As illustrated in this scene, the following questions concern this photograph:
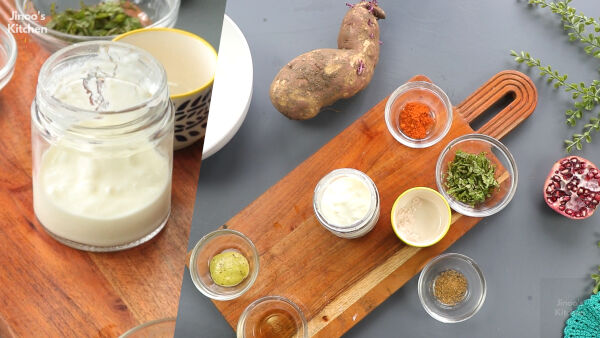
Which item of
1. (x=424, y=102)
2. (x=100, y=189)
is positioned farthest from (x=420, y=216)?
(x=100, y=189)

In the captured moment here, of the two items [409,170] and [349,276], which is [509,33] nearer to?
[409,170]

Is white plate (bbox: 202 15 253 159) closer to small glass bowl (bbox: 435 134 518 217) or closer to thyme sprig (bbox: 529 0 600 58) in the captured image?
small glass bowl (bbox: 435 134 518 217)

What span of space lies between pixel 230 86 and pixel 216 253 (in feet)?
1.07

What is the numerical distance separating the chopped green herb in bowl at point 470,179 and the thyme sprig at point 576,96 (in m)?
0.20

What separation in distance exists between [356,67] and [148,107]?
1.54ft

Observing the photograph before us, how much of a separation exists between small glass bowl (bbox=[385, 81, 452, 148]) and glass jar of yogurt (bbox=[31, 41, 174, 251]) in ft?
1.53

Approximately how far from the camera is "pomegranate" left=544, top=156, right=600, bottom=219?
1.21 metres

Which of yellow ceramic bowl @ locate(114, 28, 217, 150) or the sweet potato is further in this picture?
the sweet potato

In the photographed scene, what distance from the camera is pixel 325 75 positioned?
1.17m

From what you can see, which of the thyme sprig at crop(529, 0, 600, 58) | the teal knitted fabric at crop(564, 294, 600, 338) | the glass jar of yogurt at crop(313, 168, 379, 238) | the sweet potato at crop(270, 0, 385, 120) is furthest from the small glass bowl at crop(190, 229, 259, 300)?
the thyme sprig at crop(529, 0, 600, 58)

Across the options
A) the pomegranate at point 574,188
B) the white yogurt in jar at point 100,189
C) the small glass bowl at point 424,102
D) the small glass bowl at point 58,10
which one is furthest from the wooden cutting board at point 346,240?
the small glass bowl at point 58,10

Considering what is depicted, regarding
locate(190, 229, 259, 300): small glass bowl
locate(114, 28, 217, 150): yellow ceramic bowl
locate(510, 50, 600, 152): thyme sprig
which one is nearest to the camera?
locate(114, 28, 217, 150): yellow ceramic bowl

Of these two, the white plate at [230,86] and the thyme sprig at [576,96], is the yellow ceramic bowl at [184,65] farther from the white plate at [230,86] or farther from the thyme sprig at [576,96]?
the thyme sprig at [576,96]

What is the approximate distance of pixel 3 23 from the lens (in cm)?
119
